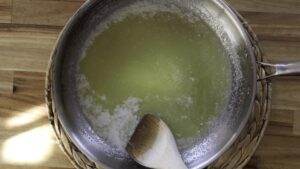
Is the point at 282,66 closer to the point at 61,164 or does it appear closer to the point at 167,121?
the point at 167,121

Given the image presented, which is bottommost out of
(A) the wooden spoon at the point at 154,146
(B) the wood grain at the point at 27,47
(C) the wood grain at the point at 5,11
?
(A) the wooden spoon at the point at 154,146

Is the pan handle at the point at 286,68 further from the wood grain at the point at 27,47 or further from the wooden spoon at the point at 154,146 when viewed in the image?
the wood grain at the point at 27,47

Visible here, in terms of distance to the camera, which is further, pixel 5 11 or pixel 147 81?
pixel 5 11

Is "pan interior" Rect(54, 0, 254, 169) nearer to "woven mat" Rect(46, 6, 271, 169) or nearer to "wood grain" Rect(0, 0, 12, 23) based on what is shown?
"woven mat" Rect(46, 6, 271, 169)

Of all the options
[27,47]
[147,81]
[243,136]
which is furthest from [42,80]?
[243,136]

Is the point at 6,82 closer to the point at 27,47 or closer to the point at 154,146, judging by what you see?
the point at 27,47

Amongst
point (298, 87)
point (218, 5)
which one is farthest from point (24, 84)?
point (298, 87)

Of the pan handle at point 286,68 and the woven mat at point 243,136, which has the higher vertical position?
the pan handle at point 286,68

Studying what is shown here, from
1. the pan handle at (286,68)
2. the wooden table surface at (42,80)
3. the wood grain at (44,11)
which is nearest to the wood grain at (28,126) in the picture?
the wooden table surface at (42,80)
